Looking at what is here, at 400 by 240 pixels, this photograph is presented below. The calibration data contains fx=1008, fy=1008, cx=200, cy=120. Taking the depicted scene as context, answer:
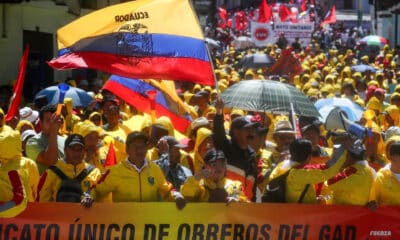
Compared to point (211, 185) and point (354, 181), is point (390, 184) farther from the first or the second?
point (211, 185)

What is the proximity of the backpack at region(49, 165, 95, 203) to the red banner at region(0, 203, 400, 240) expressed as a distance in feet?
0.47

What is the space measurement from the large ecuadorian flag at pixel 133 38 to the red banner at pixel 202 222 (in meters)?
1.57

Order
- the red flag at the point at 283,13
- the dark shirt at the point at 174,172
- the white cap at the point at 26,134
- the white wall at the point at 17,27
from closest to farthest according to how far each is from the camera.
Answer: the dark shirt at the point at 174,172 → the white cap at the point at 26,134 → the white wall at the point at 17,27 → the red flag at the point at 283,13

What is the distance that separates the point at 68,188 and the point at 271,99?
10.5 feet

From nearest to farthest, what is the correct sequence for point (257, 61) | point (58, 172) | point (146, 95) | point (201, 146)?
1. point (58, 172)
2. point (201, 146)
3. point (146, 95)
4. point (257, 61)

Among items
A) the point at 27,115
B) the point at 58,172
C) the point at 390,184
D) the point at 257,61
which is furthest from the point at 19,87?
the point at 257,61

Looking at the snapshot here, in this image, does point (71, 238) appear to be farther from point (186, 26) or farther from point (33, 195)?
point (186, 26)

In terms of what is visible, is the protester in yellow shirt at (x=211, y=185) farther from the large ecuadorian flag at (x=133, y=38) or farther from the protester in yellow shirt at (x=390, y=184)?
the large ecuadorian flag at (x=133, y=38)

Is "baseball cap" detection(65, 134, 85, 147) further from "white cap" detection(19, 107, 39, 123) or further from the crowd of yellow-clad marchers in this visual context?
"white cap" detection(19, 107, 39, 123)

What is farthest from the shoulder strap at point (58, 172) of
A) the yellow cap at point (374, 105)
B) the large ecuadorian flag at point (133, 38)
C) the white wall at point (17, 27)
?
the white wall at point (17, 27)

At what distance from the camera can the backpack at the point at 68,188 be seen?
Result: 24.0 feet

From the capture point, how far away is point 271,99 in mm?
9984

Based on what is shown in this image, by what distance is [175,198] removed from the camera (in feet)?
23.8

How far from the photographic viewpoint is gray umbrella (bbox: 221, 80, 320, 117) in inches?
388
